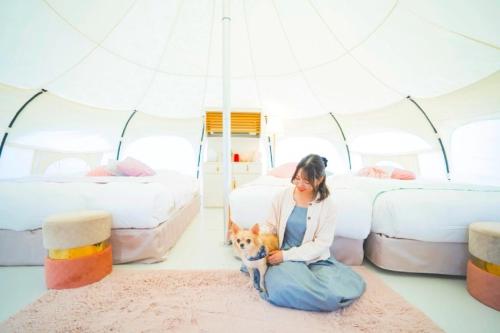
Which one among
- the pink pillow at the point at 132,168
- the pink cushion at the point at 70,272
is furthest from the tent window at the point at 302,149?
the pink cushion at the point at 70,272

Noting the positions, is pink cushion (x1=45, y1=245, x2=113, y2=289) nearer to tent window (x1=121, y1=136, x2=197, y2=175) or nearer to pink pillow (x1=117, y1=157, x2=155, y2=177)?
pink pillow (x1=117, y1=157, x2=155, y2=177)

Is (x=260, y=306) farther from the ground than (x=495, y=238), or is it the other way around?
(x=495, y=238)

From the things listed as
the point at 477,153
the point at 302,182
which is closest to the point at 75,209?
the point at 302,182

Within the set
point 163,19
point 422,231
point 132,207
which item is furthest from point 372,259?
point 163,19

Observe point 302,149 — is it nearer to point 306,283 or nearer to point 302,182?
point 302,182

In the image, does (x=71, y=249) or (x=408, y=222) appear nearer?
(x=71, y=249)

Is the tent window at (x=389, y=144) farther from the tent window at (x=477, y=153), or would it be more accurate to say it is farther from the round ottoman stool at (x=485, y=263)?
the round ottoman stool at (x=485, y=263)

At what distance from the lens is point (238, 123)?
A: 16.8 ft

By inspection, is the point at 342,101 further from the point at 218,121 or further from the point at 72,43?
the point at 72,43

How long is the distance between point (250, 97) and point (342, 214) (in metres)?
4.39

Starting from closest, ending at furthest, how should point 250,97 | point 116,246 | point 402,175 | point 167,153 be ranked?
point 116,246 → point 402,175 → point 250,97 → point 167,153

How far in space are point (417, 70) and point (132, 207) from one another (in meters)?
4.75

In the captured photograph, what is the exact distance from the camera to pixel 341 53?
4156mm

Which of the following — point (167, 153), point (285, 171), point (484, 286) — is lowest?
point (484, 286)
